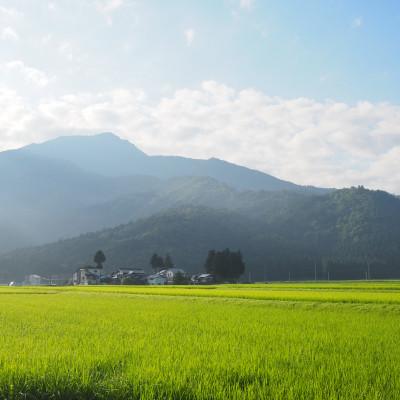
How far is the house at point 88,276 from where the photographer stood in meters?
106

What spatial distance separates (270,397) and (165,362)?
79.6 inches

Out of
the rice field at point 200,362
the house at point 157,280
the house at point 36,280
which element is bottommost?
the house at point 36,280

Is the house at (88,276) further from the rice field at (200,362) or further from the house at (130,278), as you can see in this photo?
the rice field at (200,362)

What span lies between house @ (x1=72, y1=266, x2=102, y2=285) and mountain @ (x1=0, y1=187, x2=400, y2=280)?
25.9 metres

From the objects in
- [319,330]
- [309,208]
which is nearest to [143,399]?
[319,330]

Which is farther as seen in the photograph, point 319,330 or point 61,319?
point 61,319

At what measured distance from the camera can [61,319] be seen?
15758 mm

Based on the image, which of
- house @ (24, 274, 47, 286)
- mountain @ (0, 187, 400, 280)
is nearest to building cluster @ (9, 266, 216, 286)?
house @ (24, 274, 47, 286)

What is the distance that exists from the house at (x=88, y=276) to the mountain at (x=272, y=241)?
25.9 meters

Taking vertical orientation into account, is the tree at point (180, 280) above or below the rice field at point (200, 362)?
below

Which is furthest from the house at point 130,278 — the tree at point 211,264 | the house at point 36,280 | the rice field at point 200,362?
the rice field at point 200,362

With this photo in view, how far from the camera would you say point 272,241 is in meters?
144

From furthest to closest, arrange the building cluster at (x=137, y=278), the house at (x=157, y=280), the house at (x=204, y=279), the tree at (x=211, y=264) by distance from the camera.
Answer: the tree at (x=211, y=264), the house at (x=157, y=280), the building cluster at (x=137, y=278), the house at (x=204, y=279)

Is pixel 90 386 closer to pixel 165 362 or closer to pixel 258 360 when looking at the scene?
pixel 165 362
